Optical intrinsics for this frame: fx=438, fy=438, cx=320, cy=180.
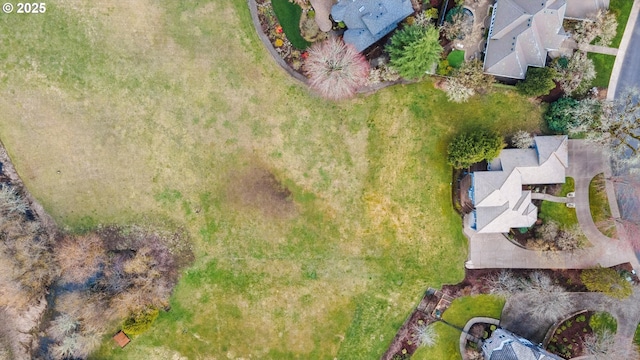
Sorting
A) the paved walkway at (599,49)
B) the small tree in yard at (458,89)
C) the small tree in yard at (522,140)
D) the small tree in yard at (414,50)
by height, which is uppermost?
the small tree in yard at (414,50)

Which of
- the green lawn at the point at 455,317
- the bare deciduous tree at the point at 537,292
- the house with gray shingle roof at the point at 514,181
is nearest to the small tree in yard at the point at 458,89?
the house with gray shingle roof at the point at 514,181

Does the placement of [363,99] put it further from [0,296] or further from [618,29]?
[0,296]

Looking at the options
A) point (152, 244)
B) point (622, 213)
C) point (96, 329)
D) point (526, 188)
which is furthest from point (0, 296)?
point (622, 213)

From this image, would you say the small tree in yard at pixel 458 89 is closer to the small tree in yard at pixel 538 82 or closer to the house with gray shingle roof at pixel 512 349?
the small tree in yard at pixel 538 82

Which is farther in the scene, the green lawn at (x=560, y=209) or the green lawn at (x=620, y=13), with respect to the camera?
the green lawn at (x=560, y=209)

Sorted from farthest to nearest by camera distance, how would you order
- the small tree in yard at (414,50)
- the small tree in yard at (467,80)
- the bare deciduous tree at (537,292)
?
the bare deciduous tree at (537,292) → the small tree in yard at (467,80) → the small tree in yard at (414,50)

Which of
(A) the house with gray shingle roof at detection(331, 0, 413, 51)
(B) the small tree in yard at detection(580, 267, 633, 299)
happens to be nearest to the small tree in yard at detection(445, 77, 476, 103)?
(A) the house with gray shingle roof at detection(331, 0, 413, 51)
